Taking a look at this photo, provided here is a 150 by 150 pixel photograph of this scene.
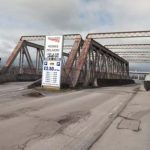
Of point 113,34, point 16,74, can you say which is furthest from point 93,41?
point 16,74

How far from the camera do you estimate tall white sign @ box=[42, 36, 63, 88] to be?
914 inches

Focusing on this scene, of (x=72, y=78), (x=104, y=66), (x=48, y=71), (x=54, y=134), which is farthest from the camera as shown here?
(x=104, y=66)

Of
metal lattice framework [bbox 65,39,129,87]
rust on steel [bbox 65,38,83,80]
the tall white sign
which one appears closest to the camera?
the tall white sign

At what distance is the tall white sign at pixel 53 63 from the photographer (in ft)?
76.2

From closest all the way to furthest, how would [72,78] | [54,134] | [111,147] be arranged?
[111,147], [54,134], [72,78]

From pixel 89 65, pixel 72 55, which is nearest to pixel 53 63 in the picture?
pixel 72 55

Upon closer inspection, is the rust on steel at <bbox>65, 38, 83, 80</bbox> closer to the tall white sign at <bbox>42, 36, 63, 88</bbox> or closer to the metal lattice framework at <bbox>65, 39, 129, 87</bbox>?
the metal lattice framework at <bbox>65, 39, 129, 87</bbox>

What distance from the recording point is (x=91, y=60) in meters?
36.2

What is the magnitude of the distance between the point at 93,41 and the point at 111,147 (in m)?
28.5

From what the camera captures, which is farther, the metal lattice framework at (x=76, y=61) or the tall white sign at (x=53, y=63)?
the metal lattice framework at (x=76, y=61)

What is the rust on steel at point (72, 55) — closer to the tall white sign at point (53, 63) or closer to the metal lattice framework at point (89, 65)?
the metal lattice framework at point (89, 65)

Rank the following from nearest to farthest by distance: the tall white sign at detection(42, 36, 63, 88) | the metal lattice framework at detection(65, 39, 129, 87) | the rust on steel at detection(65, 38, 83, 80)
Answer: the tall white sign at detection(42, 36, 63, 88) < the rust on steel at detection(65, 38, 83, 80) < the metal lattice framework at detection(65, 39, 129, 87)

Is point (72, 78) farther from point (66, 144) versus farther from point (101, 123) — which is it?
point (66, 144)

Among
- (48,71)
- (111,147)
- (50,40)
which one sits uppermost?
(50,40)
